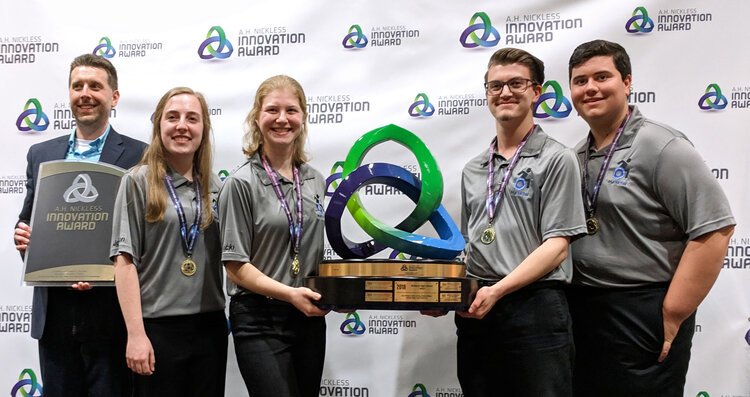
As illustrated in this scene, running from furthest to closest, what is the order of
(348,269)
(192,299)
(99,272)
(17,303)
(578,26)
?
(17,303)
(578,26)
(99,272)
(192,299)
(348,269)

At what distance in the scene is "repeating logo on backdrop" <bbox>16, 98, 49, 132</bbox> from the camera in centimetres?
350

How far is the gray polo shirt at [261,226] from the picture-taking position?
89.7 inches

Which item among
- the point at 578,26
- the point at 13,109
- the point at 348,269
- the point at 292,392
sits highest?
the point at 578,26

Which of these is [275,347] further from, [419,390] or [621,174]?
[621,174]

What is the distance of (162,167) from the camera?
246 cm

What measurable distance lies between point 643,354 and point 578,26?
1504 millimetres

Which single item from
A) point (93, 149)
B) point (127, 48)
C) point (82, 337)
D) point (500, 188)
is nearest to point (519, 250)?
point (500, 188)

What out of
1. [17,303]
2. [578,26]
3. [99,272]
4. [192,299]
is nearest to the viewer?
[192,299]

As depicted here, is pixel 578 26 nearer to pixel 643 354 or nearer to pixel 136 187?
pixel 643 354

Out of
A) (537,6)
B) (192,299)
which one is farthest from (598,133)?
(192,299)

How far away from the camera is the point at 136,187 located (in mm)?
2430

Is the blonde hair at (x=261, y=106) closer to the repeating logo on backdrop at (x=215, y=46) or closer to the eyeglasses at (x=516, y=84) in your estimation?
the eyeglasses at (x=516, y=84)

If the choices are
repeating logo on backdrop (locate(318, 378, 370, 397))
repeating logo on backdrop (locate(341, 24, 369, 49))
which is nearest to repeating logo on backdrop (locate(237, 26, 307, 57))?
repeating logo on backdrop (locate(341, 24, 369, 49))

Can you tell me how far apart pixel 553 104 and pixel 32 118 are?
2.64 m
